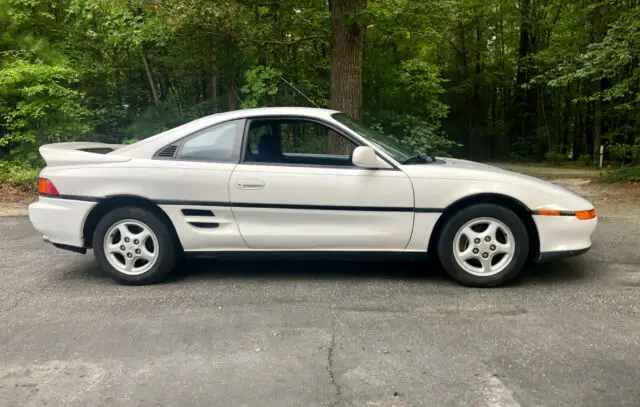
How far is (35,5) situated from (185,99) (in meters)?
4.74

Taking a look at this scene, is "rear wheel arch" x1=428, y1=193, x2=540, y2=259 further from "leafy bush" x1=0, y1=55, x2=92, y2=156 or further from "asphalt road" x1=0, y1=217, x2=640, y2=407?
"leafy bush" x1=0, y1=55, x2=92, y2=156

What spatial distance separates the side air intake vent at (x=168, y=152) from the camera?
460cm

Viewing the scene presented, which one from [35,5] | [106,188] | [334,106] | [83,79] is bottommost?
[106,188]

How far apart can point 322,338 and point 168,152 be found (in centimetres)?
227

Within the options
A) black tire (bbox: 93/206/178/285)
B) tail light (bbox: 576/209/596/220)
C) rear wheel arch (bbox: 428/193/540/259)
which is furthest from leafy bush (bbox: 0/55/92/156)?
tail light (bbox: 576/209/596/220)

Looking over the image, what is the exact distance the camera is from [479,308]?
391cm

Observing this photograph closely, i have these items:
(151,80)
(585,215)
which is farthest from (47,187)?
(151,80)

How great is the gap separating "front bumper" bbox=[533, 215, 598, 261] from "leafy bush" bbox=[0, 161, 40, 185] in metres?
10.6

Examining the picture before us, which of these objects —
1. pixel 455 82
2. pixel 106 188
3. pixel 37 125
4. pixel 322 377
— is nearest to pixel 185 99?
pixel 37 125

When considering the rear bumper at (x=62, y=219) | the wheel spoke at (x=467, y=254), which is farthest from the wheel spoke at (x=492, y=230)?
the rear bumper at (x=62, y=219)

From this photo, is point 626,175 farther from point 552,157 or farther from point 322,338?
point 552,157

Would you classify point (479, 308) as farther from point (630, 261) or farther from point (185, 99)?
point (185, 99)

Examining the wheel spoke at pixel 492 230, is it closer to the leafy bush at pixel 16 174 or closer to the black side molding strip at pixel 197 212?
the black side molding strip at pixel 197 212

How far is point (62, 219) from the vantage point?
460 cm
